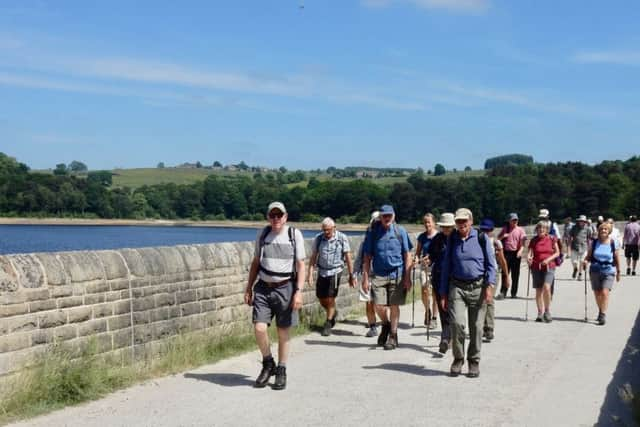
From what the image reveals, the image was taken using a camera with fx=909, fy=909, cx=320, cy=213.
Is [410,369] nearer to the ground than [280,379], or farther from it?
nearer to the ground

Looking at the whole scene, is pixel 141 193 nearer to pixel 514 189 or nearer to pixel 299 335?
pixel 514 189

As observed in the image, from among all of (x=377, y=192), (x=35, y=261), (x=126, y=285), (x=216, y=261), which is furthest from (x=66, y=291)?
(x=377, y=192)

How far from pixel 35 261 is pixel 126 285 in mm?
1410

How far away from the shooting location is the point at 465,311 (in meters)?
9.39

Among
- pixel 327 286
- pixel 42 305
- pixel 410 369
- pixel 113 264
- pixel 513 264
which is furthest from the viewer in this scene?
pixel 513 264

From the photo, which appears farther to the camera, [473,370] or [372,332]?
[372,332]

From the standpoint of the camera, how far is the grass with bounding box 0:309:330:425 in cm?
747

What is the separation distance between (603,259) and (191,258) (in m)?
6.69

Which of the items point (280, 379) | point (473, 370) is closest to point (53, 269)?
point (280, 379)

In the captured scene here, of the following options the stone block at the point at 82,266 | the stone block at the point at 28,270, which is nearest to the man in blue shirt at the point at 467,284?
the stone block at the point at 82,266

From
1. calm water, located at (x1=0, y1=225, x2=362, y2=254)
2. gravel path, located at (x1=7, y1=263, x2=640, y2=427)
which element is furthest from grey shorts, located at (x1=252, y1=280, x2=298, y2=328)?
calm water, located at (x1=0, y1=225, x2=362, y2=254)

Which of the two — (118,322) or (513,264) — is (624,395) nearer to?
(118,322)

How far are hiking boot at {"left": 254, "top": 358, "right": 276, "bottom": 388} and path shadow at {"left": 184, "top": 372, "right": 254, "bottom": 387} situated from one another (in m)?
0.18

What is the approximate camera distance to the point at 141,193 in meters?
92.4
